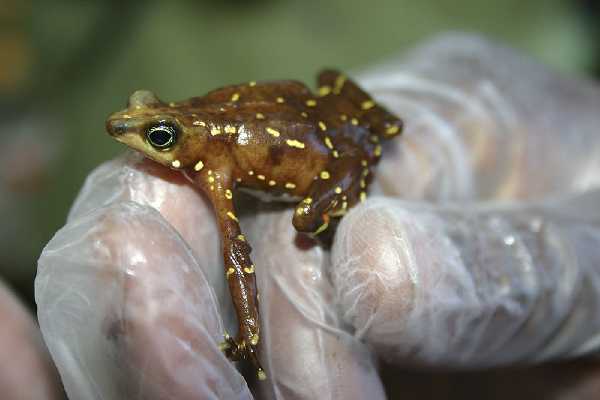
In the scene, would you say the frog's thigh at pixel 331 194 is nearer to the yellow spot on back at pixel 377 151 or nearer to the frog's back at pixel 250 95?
the yellow spot on back at pixel 377 151

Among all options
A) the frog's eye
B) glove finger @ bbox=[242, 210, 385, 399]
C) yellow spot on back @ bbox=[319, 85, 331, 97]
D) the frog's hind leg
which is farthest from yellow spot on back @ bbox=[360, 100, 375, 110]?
the frog's eye

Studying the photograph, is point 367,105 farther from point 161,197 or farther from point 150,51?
point 150,51

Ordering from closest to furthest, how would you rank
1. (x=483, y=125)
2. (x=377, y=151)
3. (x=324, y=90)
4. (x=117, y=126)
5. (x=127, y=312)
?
(x=127, y=312) → (x=117, y=126) → (x=377, y=151) → (x=324, y=90) → (x=483, y=125)

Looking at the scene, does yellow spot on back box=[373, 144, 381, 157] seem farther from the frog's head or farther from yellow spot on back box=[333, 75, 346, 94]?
the frog's head

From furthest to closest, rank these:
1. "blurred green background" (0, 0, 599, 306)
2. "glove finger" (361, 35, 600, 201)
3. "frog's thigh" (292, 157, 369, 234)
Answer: "blurred green background" (0, 0, 599, 306) < "glove finger" (361, 35, 600, 201) < "frog's thigh" (292, 157, 369, 234)

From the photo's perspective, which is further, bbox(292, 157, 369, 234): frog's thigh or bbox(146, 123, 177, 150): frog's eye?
bbox(292, 157, 369, 234): frog's thigh

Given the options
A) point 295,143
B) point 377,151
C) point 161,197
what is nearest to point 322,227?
point 295,143

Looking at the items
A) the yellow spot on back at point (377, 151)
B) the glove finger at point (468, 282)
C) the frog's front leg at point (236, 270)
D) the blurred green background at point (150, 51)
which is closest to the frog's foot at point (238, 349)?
the frog's front leg at point (236, 270)
